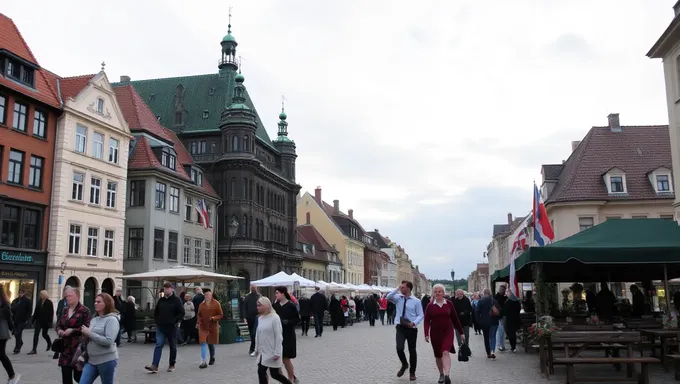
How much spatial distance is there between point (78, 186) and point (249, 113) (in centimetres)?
2240

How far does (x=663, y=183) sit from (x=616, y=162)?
3.26 metres

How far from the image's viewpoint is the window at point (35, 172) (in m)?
31.5

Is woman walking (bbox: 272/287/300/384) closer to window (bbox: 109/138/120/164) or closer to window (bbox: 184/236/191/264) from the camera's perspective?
window (bbox: 109/138/120/164)

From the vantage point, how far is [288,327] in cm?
1184

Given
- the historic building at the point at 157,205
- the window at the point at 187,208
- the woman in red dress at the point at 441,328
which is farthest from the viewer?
the window at the point at 187,208

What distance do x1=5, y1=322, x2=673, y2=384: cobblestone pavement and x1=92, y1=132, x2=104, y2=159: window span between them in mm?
18140

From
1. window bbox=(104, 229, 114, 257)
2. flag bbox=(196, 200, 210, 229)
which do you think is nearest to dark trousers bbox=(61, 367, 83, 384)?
window bbox=(104, 229, 114, 257)

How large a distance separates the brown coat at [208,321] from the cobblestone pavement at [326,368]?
682 mm

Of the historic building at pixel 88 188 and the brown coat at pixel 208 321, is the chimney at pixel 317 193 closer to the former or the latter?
the historic building at pixel 88 188

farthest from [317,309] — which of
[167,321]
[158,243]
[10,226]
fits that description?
[158,243]

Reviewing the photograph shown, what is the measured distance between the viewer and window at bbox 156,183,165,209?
41.7 metres

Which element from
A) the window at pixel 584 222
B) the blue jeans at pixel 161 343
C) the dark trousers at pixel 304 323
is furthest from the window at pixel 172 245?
the blue jeans at pixel 161 343

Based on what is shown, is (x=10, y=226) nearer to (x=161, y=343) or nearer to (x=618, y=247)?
(x=161, y=343)

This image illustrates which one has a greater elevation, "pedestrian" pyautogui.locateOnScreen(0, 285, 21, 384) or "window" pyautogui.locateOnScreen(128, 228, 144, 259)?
"window" pyautogui.locateOnScreen(128, 228, 144, 259)
